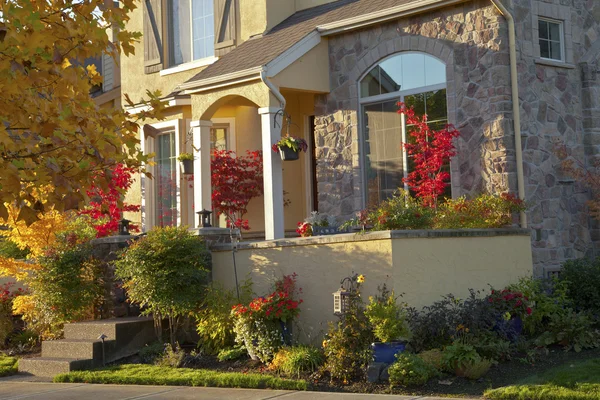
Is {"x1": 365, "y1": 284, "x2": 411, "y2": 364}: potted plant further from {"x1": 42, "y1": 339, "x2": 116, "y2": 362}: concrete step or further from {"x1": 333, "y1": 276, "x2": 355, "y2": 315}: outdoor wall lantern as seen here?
{"x1": 42, "y1": 339, "x2": 116, "y2": 362}: concrete step

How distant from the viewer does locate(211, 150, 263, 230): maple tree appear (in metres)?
15.6

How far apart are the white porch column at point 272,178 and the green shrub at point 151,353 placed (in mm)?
2732

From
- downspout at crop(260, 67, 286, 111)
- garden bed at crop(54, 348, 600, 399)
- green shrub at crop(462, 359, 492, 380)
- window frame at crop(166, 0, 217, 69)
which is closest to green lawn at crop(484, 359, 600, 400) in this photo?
garden bed at crop(54, 348, 600, 399)

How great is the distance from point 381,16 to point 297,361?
243 inches

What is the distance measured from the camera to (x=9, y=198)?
18.5 feet

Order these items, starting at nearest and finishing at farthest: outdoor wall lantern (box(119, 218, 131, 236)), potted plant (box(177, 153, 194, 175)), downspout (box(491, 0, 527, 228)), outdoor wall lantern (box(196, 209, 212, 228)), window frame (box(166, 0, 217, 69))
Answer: downspout (box(491, 0, 527, 228)), outdoor wall lantern (box(196, 209, 212, 228)), outdoor wall lantern (box(119, 218, 131, 236)), potted plant (box(177, 153, 194, 175)), window frame (box(166, 0, 217, 69))

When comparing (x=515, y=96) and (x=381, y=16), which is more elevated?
(x=381, y=16)

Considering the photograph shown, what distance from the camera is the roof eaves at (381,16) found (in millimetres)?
12781

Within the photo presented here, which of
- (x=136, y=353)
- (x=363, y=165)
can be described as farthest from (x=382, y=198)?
(x=136, y=353)

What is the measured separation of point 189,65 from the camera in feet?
56.1

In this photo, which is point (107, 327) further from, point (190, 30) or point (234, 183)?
point (190, 30)

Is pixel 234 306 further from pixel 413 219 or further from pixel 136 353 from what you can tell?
pixel 413 219

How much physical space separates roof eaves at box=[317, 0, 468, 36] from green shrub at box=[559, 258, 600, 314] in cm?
422

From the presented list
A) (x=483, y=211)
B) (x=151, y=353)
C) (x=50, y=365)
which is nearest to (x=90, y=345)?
(x=50, y=365)
